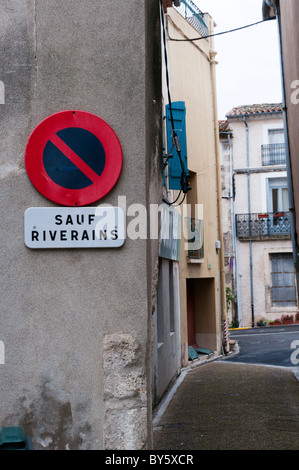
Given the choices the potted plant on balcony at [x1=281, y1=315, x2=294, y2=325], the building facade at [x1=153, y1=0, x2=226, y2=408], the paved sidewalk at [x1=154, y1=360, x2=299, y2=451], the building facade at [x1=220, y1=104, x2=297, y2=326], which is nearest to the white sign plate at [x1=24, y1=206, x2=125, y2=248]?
the paved sidewalk at [x1=154, y1=360, x2=299, y2=451]

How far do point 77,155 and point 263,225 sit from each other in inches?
1025

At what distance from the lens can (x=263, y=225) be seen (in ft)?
94.5

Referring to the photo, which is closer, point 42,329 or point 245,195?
point 42,329

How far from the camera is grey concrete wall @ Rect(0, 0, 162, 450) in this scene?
3307 millimetres

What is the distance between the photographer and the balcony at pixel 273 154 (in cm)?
2901

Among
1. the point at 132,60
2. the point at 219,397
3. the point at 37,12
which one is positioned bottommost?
the point at 219,397

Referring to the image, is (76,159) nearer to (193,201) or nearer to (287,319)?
(193,201)

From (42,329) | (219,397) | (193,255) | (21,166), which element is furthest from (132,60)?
(193,255)

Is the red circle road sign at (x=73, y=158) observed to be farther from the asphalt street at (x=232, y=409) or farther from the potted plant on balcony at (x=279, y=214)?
the potted plant on balcony at (x=279, y=214)

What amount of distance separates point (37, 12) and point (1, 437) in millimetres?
2413

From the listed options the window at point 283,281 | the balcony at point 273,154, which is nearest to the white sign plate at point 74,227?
the window at point 283,281

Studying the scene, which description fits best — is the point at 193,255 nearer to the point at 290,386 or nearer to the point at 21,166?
the point at 290,386

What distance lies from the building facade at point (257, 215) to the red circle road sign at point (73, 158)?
988 inches
